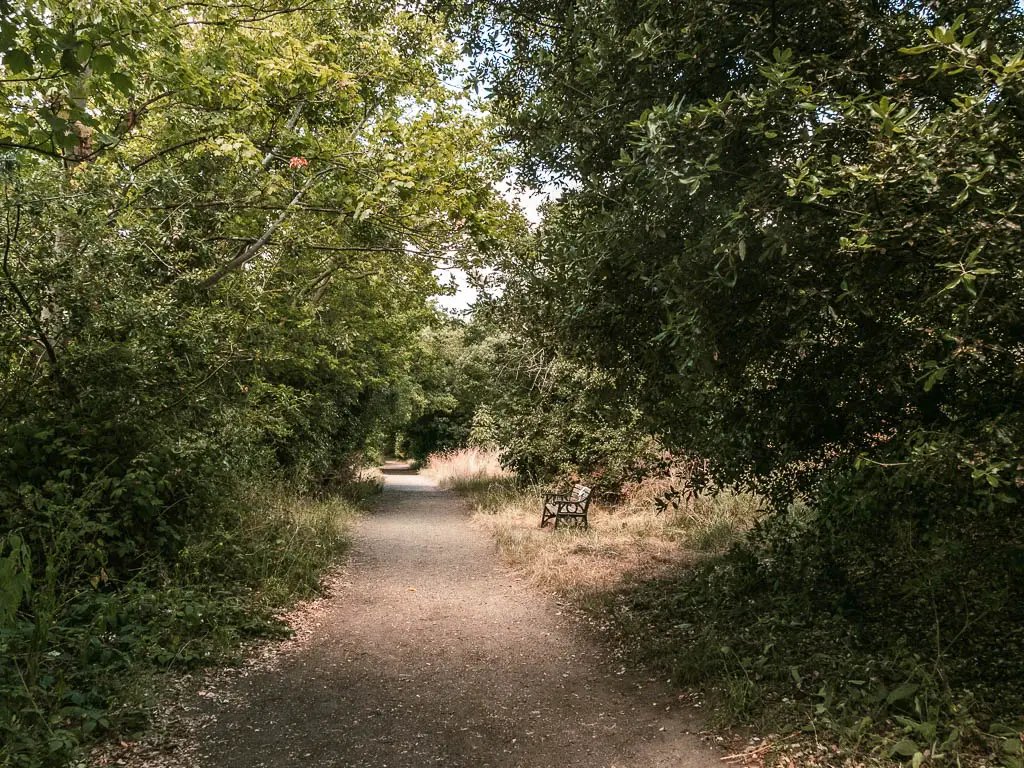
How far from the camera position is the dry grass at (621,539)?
28.2ft

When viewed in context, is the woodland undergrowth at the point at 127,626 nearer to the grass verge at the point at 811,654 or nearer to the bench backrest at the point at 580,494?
the grass verge at the point at 811,654

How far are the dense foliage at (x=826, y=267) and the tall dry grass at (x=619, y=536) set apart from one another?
149 cm

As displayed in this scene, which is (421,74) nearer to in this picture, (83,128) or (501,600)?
(83,128)

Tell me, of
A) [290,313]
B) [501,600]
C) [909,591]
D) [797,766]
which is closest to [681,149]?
[797,766]

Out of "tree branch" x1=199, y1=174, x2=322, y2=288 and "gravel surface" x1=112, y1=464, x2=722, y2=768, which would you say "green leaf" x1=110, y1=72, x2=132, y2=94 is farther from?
"gravel surface" x1=112, y1=464, x2=722, y2=768

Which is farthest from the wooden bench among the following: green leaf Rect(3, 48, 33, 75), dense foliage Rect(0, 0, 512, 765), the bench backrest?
green leaf Rect(3, 48, 33, 75)

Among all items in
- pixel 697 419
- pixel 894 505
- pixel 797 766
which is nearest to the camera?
pixel 797 766

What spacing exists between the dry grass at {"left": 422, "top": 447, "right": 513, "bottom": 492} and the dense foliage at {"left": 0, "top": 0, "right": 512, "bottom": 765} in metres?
12.7

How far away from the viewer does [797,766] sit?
12.3 ft

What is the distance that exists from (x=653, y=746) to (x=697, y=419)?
2566 mm

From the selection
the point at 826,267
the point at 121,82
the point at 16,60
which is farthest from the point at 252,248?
the point at 826,267

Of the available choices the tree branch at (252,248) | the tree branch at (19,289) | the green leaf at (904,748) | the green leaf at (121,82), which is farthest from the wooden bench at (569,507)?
the green leaf at (121,82)

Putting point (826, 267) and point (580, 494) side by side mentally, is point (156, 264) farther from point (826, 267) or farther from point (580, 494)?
point (580, 494)

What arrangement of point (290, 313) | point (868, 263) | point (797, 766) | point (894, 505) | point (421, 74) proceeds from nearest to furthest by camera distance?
point (868, 263), point (797, 766), point (894, 505), point (421, 74), point (290, 313)
